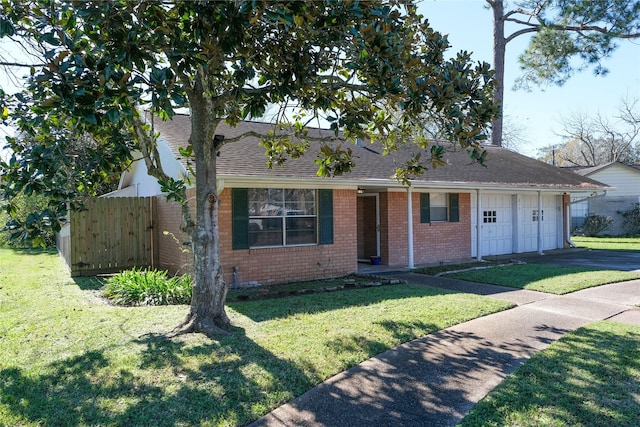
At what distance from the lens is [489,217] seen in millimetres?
15938

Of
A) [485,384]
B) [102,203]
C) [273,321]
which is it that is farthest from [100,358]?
[102,203]

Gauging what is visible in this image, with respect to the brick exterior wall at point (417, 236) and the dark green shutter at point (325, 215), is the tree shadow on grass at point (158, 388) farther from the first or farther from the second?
the brick exterior wall at point (417, 236)

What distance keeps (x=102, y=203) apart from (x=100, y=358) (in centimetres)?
786

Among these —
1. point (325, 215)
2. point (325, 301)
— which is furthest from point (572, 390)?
point (325, 215)

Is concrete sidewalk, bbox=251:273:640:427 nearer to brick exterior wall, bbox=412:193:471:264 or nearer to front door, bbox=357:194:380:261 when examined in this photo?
brick exterior wall, bbox=412:193:471:264

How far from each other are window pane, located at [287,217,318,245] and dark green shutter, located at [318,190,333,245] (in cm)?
18

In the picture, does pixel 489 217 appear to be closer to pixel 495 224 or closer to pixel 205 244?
pixel 495 224

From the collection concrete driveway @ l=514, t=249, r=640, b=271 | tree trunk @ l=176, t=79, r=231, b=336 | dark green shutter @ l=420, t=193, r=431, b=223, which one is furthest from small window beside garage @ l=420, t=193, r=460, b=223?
tree trunk @ l=176, t=79, r=231, b=336

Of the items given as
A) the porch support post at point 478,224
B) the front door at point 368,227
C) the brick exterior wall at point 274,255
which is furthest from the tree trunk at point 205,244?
the porch support post at point 478,224

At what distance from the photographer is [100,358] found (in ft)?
17.4

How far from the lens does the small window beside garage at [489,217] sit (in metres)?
15.7

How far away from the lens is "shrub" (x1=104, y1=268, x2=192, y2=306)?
851 centimetres

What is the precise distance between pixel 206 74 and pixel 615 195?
96.0 ft

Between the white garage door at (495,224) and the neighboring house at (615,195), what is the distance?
527 inches
